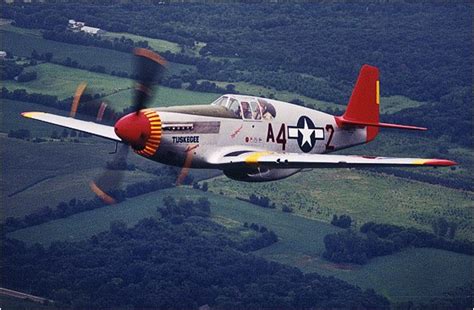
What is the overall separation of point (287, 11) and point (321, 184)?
65797 mm

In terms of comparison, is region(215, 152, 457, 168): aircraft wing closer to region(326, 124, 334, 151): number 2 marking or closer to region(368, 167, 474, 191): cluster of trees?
region(326, 124, 334, 151): number 2 marking

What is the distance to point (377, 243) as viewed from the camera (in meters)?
93.4

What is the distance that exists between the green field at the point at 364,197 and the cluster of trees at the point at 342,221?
0.60 meters

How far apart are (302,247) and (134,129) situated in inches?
2083

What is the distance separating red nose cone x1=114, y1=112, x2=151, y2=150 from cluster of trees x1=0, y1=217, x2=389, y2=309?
45296 mm

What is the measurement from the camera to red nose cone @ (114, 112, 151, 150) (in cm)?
4159

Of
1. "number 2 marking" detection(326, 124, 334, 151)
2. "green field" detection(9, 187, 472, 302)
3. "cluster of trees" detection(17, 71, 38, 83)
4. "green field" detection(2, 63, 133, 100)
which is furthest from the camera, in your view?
"cluster of trees" detection(17, 71, 38, 83)

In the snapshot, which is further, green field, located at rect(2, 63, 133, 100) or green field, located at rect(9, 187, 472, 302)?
green field, located at rect(2, 63, 133, 100)

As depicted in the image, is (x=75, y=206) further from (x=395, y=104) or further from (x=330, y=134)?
(x=330, y=134)

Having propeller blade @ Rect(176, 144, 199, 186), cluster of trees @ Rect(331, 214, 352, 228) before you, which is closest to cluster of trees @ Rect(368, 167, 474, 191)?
cluster of trees @ Rect(331, 214, 352, 228)

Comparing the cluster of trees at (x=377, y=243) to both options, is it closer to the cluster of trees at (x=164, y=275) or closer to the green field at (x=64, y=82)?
the cluster of trees at (x=164, y=275)

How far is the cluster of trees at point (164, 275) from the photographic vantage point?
87.6 m

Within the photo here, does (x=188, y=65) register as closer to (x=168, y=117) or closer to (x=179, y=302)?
(x=179, y=302)

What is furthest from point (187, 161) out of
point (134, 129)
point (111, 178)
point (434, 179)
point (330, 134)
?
point (434, 179)
